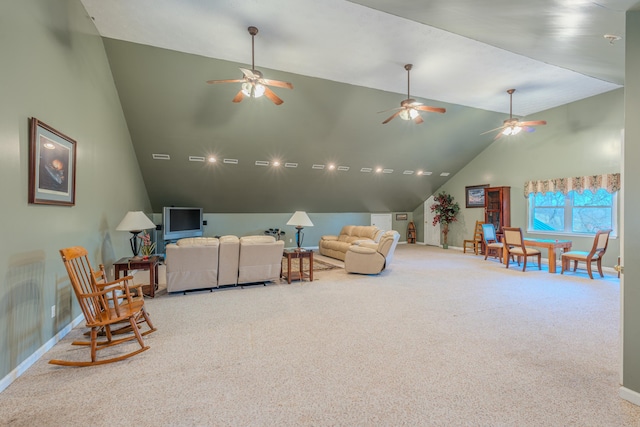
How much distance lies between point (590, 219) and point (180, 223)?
9759mm

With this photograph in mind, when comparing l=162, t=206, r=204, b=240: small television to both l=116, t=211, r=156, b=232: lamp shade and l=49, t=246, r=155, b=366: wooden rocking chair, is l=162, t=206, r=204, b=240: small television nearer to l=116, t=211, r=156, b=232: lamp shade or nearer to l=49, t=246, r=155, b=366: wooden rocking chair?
l=116, t=211, r=156, b=232: lamp shade

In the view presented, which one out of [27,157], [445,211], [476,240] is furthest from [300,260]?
[445,211]

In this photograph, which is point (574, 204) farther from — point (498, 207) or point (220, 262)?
point (220, 262)

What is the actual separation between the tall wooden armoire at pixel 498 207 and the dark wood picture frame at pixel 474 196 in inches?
13.6

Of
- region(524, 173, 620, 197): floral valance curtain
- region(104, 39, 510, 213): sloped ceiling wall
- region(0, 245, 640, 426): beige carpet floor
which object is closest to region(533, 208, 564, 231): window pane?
region(524, 173, 620, 197): floral valance curtain

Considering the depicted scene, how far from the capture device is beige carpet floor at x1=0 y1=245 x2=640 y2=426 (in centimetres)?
184

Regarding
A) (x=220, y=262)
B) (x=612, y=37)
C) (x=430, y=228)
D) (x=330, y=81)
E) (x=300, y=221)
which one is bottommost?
(x=220, y=262)

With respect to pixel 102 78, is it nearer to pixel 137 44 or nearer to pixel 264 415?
pixel 137 44

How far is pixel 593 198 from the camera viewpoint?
6.28 meters

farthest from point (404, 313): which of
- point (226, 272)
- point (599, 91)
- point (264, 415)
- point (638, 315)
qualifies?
point (599, 91)

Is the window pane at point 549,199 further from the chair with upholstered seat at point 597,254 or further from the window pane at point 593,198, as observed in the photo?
the chair with upholstered seat at point 597,254

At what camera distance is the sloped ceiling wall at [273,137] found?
4887 millimetres

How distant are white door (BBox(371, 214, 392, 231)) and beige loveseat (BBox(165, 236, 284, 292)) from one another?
6.15 metres

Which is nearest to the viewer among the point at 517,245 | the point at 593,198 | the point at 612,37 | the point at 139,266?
the point at 612,37
